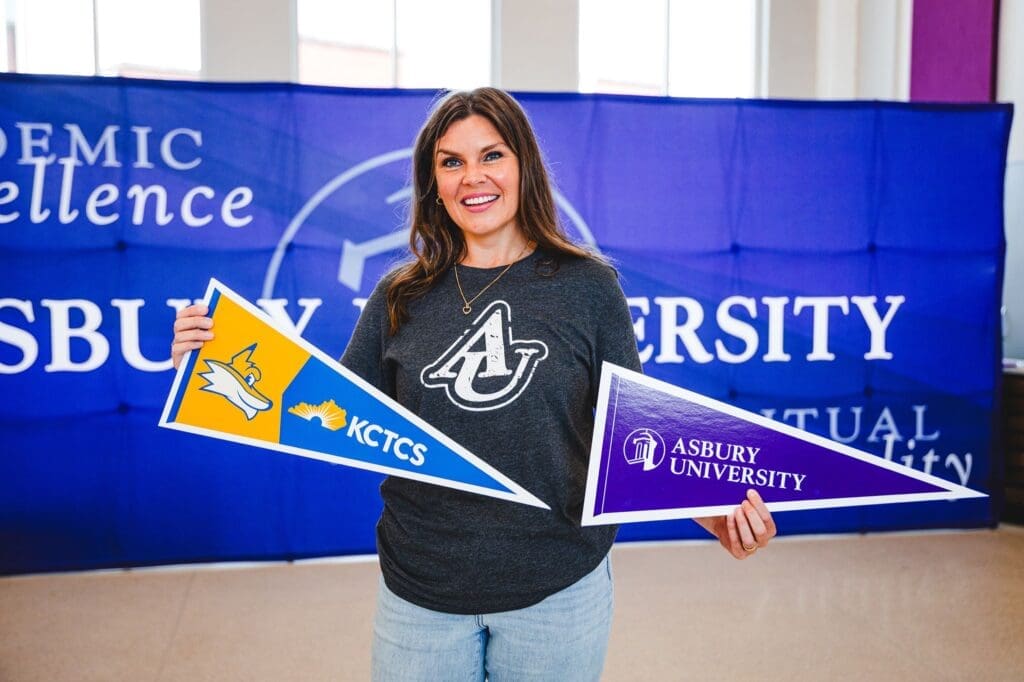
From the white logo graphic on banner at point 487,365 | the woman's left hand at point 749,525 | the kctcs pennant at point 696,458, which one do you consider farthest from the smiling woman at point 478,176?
the woman's left hand at point 749,525

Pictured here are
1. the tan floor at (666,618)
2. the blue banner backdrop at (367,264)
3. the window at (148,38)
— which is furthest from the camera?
the window at (148,38)

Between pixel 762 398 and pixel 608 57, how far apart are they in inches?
165

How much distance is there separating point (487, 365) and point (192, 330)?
430 mm

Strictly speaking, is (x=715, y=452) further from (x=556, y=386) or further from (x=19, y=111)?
(x=19, y=111)

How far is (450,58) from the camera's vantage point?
641 cm

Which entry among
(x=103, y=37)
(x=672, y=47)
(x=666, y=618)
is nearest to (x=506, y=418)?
(x=666, y=618)

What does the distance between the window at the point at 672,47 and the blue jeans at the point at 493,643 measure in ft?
19.8

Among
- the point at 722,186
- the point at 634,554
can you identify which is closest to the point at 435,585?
the point at 634,554

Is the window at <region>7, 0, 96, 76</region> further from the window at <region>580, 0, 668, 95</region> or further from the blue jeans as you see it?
the blue jeans

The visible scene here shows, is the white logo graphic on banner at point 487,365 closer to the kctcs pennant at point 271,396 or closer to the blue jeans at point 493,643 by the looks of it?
the kctcs pennant at point 271,396

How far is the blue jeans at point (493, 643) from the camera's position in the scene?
101 centimetres

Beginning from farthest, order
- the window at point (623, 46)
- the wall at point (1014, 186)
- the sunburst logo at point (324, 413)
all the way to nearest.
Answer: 1. the window at point (623, 46)
2. the wall at point (1014, 186)
3. the sunburst logo at point (324, 413)

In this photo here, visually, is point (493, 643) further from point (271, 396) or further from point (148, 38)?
point (148, 38)

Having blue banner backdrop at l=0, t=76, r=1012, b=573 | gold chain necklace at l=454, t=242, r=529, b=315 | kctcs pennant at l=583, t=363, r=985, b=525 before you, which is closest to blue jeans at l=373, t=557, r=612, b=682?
kctcs pennant at l=583, t=363, r=985, b=525
